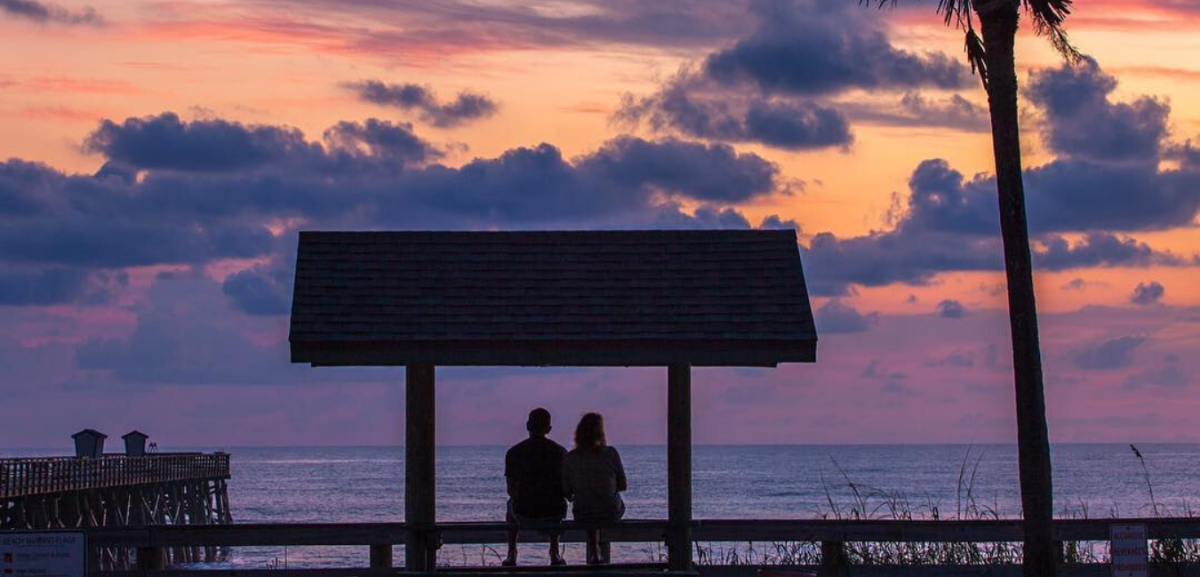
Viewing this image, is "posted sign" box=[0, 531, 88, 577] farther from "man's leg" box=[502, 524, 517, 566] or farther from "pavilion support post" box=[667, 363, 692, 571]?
"pavilion support post" box=[667, 363, 692, 571]

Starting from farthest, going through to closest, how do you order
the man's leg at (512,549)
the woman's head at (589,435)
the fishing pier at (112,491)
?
the fishing pier at (112,491) → the man's leg at (512,549) → the woman's head at (589,435)

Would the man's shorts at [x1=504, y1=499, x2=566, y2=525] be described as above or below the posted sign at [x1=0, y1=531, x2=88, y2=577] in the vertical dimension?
above

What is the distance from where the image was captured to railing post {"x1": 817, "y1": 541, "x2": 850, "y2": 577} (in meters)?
19.5

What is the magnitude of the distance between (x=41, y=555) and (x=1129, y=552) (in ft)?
32.3

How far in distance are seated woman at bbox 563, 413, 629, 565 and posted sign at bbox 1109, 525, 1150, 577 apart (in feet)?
15.1

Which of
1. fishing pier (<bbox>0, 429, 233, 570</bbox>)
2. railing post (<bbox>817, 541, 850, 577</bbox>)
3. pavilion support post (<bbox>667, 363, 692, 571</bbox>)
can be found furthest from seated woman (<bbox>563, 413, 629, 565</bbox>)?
fishing pier (<bbox>0, 429, 233, 570</bbox>)

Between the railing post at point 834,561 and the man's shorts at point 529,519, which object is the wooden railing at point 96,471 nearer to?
the railing post at point 834,561

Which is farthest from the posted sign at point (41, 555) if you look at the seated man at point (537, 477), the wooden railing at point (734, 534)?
the seated man at point (537, 477)

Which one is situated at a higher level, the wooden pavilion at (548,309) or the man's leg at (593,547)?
the wooden pavilion at (548,309)

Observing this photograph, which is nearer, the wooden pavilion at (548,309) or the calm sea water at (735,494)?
the wooden pavilion at (548,309)

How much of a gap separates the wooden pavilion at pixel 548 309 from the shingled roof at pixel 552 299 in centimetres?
1

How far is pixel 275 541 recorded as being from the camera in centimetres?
1944

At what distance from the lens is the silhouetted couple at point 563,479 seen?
17.0m

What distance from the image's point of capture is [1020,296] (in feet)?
61.4
